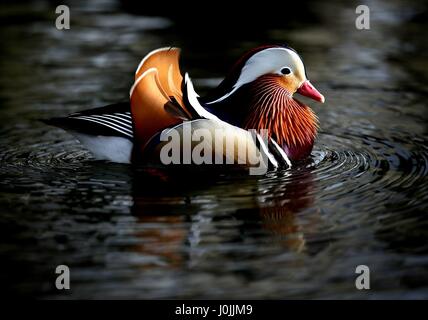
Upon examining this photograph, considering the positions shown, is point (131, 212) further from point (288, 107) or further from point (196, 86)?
point (196, 86)

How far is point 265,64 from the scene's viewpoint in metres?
6.25

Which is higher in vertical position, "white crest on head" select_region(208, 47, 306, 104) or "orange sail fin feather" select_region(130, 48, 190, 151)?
"white crest on head" select_region(208, 47, 306, 104)

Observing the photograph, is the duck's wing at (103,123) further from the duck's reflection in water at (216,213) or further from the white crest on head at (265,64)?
the white crest on head at (265,64)

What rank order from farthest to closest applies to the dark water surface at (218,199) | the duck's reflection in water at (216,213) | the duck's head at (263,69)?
the duck's head at (263,69) < the duck's reflection in water at (216,213) < the dark water surface at (218,199)

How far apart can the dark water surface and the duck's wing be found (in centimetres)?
24

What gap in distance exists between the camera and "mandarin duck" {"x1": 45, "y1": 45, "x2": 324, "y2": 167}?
5.94 m

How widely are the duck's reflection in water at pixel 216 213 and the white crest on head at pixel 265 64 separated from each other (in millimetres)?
689

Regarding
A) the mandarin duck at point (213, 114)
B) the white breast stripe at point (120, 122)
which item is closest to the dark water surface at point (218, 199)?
the mandarin duck at point (213, 114)

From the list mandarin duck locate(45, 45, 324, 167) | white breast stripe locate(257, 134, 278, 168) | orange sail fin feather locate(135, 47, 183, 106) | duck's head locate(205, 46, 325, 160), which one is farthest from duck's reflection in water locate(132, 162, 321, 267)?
orange sail fin feather locate(135, 47, 183, 106)

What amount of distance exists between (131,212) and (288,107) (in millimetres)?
1704

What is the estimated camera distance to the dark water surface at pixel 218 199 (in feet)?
14.4

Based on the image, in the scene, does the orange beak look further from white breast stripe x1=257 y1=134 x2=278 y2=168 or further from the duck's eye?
white breast stripe x1=257 y1=134 x2=278 y2=168

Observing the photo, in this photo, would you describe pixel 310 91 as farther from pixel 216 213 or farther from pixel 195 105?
pixel 216 213

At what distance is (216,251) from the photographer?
465 centimetres
